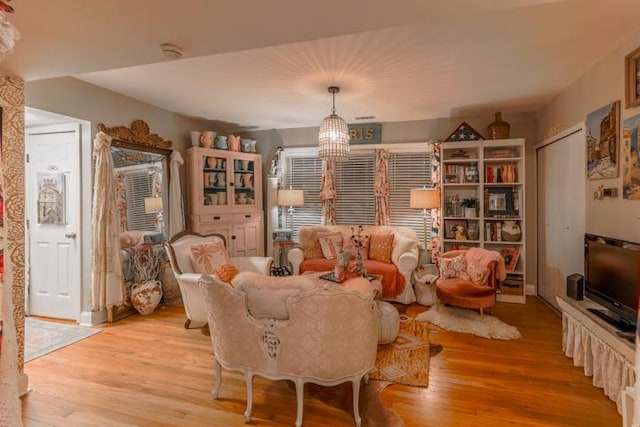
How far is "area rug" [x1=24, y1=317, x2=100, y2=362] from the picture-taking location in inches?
120

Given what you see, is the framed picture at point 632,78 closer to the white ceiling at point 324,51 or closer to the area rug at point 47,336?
the white ceiling at point 324,51

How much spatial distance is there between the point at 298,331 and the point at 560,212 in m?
3.65

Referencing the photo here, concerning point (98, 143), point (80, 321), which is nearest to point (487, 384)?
point (80, 321)

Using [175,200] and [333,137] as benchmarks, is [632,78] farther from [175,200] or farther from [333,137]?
[175,200]

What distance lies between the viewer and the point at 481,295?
3646 mm

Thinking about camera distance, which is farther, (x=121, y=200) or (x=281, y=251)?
(x=281, y=251)

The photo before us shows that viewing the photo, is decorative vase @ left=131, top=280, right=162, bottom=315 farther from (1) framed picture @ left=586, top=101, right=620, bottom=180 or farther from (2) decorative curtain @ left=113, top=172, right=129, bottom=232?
(1) framed picture @ left=586, top=101, right=620, bottom=180

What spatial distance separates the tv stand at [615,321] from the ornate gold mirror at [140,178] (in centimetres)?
461

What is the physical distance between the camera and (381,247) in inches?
186

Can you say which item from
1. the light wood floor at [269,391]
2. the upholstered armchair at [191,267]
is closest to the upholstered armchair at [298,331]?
the light wood floor at [269,391]

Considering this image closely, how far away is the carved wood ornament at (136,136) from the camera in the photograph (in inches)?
149

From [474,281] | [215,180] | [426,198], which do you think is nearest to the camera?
[474,281]

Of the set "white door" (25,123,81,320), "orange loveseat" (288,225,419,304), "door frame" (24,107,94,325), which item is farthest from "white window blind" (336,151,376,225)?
"white door" (25,123,81,320)

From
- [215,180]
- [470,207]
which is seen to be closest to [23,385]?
[215,180]
